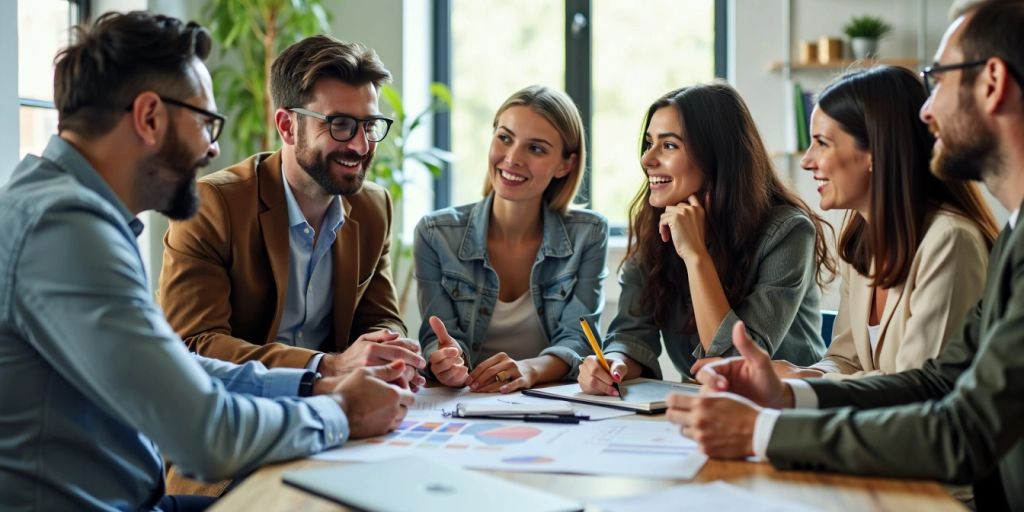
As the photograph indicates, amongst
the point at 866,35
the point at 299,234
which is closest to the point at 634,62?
the point at 866,35

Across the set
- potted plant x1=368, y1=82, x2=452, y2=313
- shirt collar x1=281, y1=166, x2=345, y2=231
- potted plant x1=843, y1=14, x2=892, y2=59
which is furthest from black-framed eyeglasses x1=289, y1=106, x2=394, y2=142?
potted plant x1=843, y1=14, x2=892, y2=59

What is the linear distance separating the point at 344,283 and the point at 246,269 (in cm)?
26

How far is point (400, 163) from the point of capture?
443 centimetres

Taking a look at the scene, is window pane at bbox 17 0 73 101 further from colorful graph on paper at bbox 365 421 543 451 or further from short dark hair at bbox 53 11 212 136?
colorful graph on paper at bbox 365 421 543 451

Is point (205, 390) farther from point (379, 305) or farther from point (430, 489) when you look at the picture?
point (379, 305)

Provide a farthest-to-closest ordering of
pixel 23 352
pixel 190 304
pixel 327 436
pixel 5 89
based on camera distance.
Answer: pixel 5 89 → pixel 190 304 → pixel 327 436 → pixel 23 352

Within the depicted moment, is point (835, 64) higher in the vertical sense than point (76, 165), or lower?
higher

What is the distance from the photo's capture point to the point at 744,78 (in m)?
4.48

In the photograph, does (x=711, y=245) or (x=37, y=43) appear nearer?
(x=711, y=245)

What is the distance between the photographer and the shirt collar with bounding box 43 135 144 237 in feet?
4.70

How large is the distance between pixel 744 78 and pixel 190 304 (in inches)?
121

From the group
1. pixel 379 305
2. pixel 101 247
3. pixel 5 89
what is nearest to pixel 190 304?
pixel 379 305

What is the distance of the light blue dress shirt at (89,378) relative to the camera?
124 cm

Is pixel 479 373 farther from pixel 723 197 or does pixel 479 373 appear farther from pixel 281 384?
pixel 723 197
